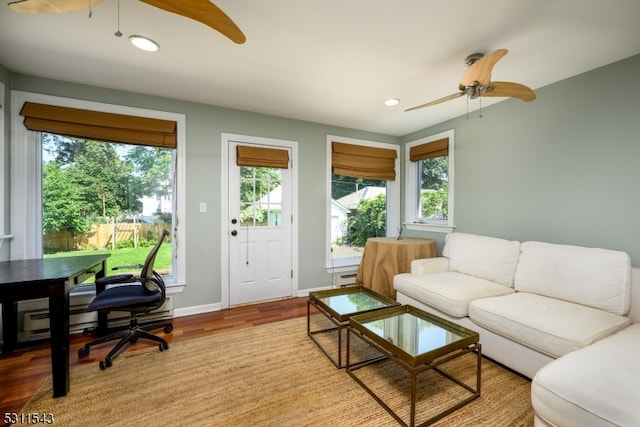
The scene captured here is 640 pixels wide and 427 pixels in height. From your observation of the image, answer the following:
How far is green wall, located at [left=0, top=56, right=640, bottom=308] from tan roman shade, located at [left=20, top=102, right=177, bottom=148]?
7.0 inches

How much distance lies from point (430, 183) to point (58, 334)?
13.6ft

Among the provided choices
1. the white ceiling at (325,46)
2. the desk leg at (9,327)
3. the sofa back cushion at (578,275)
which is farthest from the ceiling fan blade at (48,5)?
the sofa back cushion at (578,275)

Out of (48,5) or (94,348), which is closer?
(48,5)

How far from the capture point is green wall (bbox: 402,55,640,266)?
2.04 m

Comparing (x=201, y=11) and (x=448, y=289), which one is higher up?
(x=201, y=11)

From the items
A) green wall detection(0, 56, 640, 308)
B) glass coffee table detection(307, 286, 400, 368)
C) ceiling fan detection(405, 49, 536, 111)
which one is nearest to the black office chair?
green wall detection(0, 56, 640, 308)

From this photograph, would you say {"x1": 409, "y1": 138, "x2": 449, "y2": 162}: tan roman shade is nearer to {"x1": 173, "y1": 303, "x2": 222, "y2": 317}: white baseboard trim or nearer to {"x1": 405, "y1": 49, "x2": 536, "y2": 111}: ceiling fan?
{"x1": 405, "y1": 49, "x2": 536, "y2": 111}: ceiling fan

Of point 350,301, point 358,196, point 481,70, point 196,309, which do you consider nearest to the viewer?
point 481,70

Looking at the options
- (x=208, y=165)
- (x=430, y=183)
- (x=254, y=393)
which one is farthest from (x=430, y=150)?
(x=254, y=393)

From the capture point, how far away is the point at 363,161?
3.87 m

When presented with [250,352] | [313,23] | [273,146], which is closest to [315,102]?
[273,146]

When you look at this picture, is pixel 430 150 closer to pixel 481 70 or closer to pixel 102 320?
pixel 481 70

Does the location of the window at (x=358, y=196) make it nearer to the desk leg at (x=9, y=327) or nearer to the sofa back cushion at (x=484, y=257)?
the sofa back cushion at (x=484, y=257)

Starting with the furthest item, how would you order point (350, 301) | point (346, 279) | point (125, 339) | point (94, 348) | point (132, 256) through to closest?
point (346, 279) → point (132, 256) → point (350, 301) → point (94, 348) → point (125, 339)
